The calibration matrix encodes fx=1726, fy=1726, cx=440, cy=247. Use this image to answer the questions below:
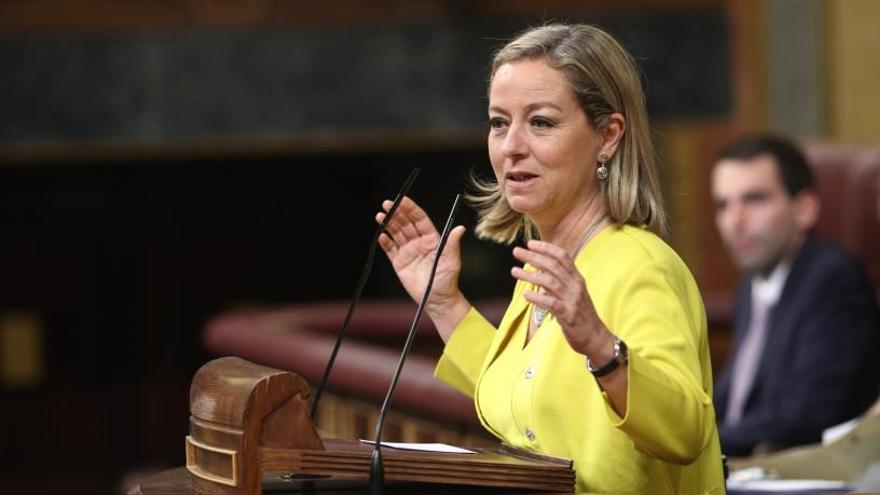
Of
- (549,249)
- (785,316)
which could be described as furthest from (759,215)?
(549,249)

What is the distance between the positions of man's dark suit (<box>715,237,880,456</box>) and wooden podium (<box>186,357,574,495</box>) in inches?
95.0

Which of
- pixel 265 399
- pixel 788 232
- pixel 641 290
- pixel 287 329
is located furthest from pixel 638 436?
pixel 287 329

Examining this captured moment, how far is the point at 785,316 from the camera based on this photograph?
4723 mm

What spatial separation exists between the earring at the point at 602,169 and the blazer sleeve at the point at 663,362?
0.62 feet

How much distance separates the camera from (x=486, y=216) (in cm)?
258

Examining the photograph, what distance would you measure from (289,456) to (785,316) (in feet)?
9.67

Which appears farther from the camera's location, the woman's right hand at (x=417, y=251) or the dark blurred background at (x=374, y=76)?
the dark blurred background at (x=374, y=76)

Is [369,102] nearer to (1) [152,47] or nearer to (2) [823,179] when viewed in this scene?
(1) [152,47]

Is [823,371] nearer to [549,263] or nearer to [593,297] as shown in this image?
[593,297]

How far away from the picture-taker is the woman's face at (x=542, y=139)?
7.37ft

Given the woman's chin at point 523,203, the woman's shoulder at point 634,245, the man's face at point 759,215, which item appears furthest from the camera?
the man's face at point 759,215

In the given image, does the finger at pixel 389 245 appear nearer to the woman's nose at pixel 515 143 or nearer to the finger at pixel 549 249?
the woman's nose at pixel 515 143

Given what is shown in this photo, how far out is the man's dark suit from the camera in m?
4.43

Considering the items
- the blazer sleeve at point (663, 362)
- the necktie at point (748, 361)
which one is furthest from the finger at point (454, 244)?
the necktie at point (748, 361)
